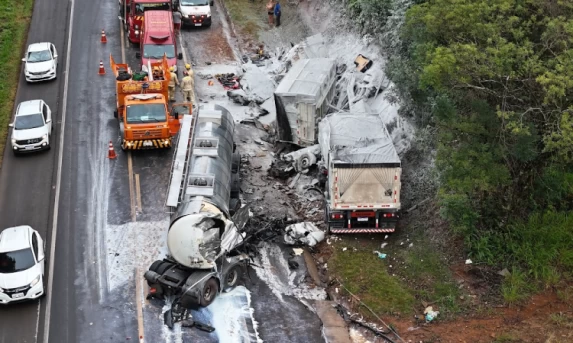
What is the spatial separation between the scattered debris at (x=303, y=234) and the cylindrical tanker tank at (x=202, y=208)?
8.11ft

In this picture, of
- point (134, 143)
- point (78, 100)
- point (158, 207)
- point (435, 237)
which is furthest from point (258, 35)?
point (435, 237)

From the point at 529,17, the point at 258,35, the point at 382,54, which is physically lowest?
the point at 258,35

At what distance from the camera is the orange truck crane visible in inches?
1075

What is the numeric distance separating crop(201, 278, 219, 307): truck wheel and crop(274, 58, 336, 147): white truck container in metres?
9.19

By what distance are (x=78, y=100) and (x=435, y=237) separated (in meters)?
18.0

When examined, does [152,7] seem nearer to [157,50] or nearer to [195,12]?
[195,12]

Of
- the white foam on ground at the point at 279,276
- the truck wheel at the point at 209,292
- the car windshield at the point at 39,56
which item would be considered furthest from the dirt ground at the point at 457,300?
the car windshield at the point at 39,56

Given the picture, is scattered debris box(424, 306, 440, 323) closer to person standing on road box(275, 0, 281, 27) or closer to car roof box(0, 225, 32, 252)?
car roof box(0, 225, 32, 252)

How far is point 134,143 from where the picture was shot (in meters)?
27.4

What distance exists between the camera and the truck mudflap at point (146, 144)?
2742cm

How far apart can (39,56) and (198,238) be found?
19.5m

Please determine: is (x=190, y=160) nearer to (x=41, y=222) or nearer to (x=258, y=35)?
(x=41, y=222)

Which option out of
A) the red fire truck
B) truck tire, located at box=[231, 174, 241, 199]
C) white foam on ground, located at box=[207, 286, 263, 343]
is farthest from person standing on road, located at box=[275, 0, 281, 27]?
white foam on ground, located at box=[207, 286, 263, 343]

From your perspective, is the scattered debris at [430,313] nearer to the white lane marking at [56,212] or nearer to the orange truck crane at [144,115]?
the white lane marking at [56,212]
